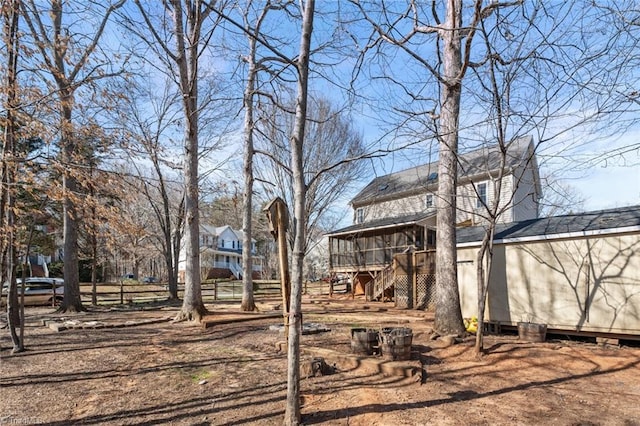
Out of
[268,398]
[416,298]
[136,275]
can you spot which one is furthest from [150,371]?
[136,275]

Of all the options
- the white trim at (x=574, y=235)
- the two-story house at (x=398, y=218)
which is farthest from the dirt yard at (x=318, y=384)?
the two-story house at (x=398, y=218)

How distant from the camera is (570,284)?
26.6 ft

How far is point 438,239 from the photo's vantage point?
8.18 m

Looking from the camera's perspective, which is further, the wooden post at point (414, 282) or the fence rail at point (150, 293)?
the fence rail at point (150, 293)

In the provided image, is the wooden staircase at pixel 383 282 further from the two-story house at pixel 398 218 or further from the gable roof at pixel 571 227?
the gable roof at pixel 571 227

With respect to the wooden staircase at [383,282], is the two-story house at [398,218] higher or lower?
higher

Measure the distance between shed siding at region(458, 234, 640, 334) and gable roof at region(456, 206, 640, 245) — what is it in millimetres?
161

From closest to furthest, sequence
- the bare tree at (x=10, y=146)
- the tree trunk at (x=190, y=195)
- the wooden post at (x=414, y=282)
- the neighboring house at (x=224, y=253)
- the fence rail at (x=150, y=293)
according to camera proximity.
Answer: the bare tree at (x=10, y=146), the tree trunk at (x=190, y=195), the wooden post at (x=414, y=282), the fence rail at (x=150, y=293), the neighboring house at (x=224, y=253)

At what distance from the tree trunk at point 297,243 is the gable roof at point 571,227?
672 cm

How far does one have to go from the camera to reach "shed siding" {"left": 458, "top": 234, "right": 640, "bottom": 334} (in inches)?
292

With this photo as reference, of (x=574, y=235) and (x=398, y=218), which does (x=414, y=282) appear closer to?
(x=574, y=235)

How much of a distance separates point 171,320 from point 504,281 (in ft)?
27.2

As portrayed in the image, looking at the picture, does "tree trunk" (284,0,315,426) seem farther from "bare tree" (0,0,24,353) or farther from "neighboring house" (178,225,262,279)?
"neighboring house" (178,225,262,279)

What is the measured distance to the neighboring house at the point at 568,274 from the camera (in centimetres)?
743
